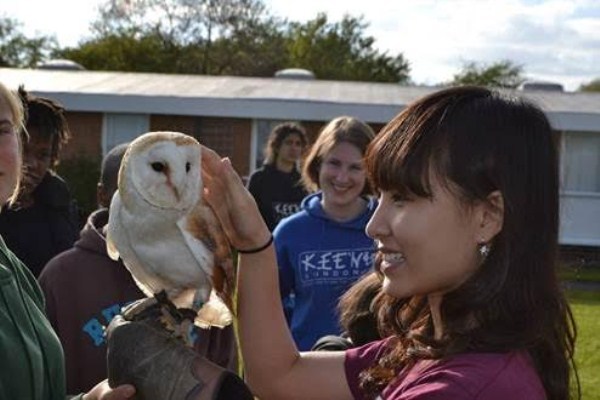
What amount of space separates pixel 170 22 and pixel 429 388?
39793 millimetres

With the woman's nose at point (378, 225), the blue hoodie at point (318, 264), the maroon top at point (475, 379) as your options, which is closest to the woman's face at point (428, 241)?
the woman's nose at point (378, 225)

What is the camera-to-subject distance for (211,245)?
2068 mm

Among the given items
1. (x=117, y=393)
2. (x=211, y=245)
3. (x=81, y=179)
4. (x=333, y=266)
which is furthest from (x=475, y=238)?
→ (x=81, y=179)

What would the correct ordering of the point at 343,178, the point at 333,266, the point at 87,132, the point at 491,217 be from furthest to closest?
the point at 87,132 < the point at 343,178 < the point at 333,266 < the point at 491,217

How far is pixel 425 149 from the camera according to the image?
182 cm

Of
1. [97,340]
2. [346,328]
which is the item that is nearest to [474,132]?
[346,328]

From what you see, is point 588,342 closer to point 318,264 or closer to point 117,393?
point 318,264

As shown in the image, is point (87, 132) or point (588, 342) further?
point (87, 132)

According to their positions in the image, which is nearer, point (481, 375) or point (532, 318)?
point (481, 375)

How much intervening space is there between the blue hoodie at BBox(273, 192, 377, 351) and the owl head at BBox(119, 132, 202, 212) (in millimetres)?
2364

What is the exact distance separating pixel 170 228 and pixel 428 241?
1.89ft

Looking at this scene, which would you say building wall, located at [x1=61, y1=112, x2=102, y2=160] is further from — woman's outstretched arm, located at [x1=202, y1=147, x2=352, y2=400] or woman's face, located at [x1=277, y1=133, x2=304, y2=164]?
woman's outstretched arm, located at [x1=202, y1=147, x2=352, y2=400]

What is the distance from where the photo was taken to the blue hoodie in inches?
171

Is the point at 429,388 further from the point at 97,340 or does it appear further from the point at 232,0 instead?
the point at 232,0
